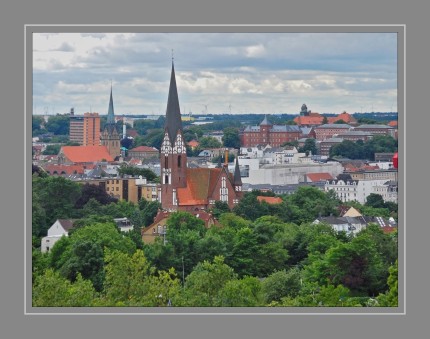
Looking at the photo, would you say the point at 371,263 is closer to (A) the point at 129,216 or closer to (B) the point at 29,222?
(B) the point at 29,222

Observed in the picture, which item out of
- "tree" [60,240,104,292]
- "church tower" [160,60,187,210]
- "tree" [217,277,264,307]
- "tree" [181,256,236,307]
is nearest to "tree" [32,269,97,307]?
"tree" [181,256,236,307]

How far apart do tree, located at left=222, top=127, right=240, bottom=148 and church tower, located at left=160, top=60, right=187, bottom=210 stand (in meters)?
27.9

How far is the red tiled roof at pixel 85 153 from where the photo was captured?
2061 inches

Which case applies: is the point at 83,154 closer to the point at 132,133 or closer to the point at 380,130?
the point at 380,130

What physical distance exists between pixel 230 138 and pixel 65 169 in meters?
16.3

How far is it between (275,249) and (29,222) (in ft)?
32.0

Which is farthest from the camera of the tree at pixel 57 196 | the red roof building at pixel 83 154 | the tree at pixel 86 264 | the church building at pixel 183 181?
the red roof building at pixel 83 154

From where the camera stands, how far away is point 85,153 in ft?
175

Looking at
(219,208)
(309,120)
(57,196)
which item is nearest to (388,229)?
(219,208)

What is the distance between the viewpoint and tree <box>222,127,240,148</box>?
61.9 m

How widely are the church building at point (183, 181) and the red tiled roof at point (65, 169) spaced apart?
493 inches

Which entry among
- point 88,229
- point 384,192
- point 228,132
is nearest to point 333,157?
point 228,132

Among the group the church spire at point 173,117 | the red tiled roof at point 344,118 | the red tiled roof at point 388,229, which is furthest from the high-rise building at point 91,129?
the red tiled roof at point 388,229
